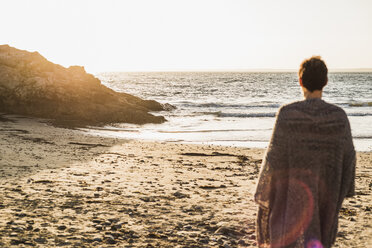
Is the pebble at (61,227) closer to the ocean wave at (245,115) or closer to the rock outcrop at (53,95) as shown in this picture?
the rock outcrop at (53,95)

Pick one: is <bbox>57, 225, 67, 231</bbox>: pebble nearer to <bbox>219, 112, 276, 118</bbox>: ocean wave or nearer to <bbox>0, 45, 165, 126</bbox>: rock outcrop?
<bbox>0, 45, 165, 126</bbox>: rock outcrop

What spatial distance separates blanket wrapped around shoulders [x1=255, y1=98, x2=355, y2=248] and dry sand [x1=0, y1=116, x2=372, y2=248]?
2293 millimetres

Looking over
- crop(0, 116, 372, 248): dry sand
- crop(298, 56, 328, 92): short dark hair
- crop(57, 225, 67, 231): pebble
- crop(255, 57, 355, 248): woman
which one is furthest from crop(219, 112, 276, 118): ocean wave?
crop(298, 56, 328, 92): short dark hair

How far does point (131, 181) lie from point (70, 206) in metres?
2.17

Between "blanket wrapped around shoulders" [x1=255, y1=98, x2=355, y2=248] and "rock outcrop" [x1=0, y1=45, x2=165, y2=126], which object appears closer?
"blanket wrapped around shoulders" [x1=255, y1=98, x2=355, y2=248]

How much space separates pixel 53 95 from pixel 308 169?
22.0 metres

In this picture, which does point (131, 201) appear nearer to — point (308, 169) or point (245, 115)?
point (308, 169)

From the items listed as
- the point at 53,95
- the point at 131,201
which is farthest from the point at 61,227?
the point at 53,95

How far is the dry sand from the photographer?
552 centimetres

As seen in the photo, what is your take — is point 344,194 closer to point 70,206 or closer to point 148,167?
point 70,206

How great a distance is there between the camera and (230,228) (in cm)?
604

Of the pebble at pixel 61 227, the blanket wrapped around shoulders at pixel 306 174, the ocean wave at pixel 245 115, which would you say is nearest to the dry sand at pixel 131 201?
the pebble at pixel 61 227

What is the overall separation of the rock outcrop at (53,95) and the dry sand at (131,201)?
1068 cm

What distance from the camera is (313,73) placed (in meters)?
3.17
